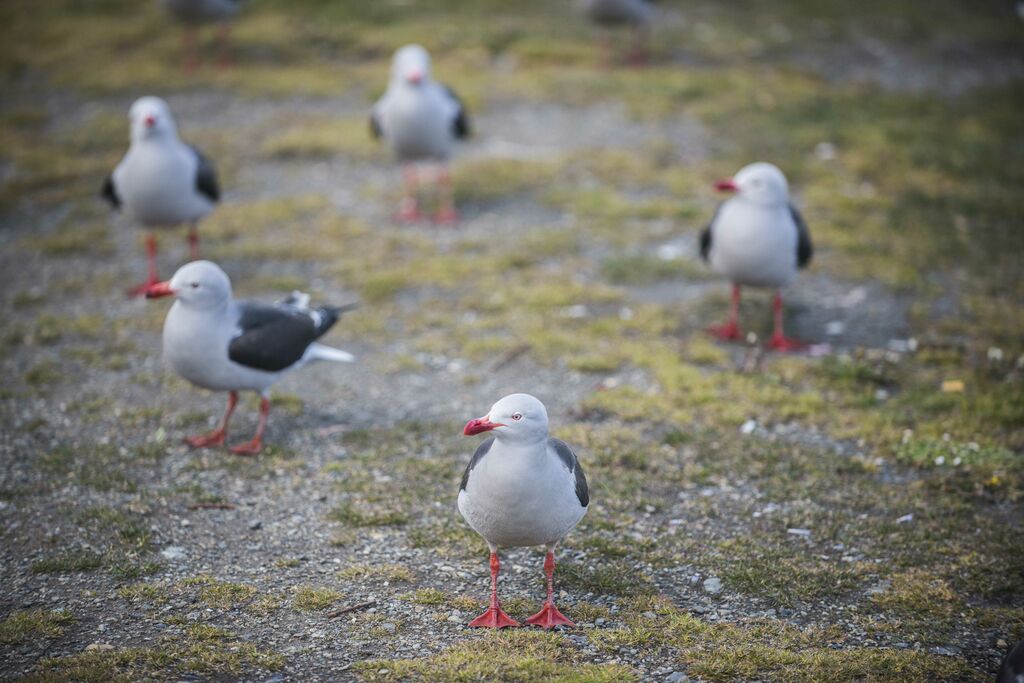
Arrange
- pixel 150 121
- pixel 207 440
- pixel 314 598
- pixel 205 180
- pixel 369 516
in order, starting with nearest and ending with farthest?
pixel 314 598, pixel 369 516, pixel 207 440, pixel 150 121, pixel 205 180

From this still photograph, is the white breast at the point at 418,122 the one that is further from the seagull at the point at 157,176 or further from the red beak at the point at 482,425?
the red beak at the point at 482,425

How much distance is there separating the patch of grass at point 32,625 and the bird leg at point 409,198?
20.6 ft

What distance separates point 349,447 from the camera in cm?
705

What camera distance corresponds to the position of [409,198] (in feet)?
36.2

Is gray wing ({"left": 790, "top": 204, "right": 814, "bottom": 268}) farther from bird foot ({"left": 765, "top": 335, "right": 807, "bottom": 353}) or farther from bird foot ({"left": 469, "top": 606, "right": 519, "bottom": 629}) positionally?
bird foot ({"left": 469, "top": 606, "right": 519, "bottom": 629})

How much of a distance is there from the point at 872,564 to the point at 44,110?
12.2m

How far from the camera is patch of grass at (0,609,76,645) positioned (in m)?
5.07

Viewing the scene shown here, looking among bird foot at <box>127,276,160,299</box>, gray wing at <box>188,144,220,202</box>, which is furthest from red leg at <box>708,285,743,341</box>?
bird foot at <box>127,276,160,299</box>

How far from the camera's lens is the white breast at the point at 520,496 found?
4.95 meters

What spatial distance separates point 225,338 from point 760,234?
4067 mm

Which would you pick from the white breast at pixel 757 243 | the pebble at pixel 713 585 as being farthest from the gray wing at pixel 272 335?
the white breast at pixel 757 243

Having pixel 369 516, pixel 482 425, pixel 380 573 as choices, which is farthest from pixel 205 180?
pixel 482 425

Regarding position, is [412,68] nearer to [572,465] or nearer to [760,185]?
[760,185]

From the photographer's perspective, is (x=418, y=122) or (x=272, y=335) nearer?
(x=272, y=335)
